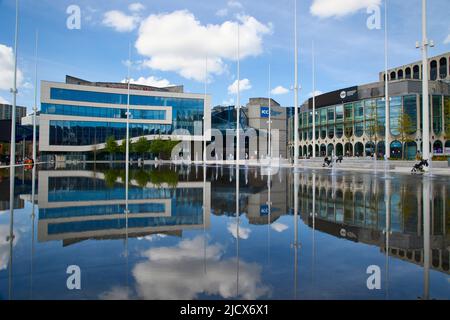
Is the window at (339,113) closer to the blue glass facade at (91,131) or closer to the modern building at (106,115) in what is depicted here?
the modern building at (106,115)

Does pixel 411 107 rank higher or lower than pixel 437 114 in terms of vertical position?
higher

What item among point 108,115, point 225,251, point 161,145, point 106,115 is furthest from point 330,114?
point 225,251

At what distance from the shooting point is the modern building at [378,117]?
6875 centimetres

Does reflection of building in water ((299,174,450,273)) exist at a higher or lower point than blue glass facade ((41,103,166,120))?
lower

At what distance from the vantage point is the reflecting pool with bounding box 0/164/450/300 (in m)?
4.00

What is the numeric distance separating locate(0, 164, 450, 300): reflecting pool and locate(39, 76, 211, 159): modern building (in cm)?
6315

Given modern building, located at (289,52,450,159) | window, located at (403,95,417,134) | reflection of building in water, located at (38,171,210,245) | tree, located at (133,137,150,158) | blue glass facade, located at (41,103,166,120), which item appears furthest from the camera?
modern building, located at (289,52,450,159)

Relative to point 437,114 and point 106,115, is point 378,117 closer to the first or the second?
point 437,114

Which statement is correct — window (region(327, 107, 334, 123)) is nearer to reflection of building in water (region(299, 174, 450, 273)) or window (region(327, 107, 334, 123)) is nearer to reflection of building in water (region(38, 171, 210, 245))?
reflection of building in water (region(299, 174, 450, 273))

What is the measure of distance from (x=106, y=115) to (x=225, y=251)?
74959mm

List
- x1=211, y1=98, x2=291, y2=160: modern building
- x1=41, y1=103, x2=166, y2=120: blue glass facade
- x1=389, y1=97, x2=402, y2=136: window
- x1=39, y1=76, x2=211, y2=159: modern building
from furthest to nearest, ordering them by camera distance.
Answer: x1=211, y1=98, x2=291, y2=160: modern building
x1=389, y1=97, x2=402, y2=136: window
x1=39, y1=76, x2=211, y2=159: modern building
x1=41, y1=103, x2=166, y2=120: blue glass facade

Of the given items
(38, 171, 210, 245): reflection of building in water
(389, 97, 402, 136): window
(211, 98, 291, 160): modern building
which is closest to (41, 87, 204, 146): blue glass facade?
(211, 98, 291, 160): modern building

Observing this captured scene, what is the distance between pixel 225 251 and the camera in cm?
571
